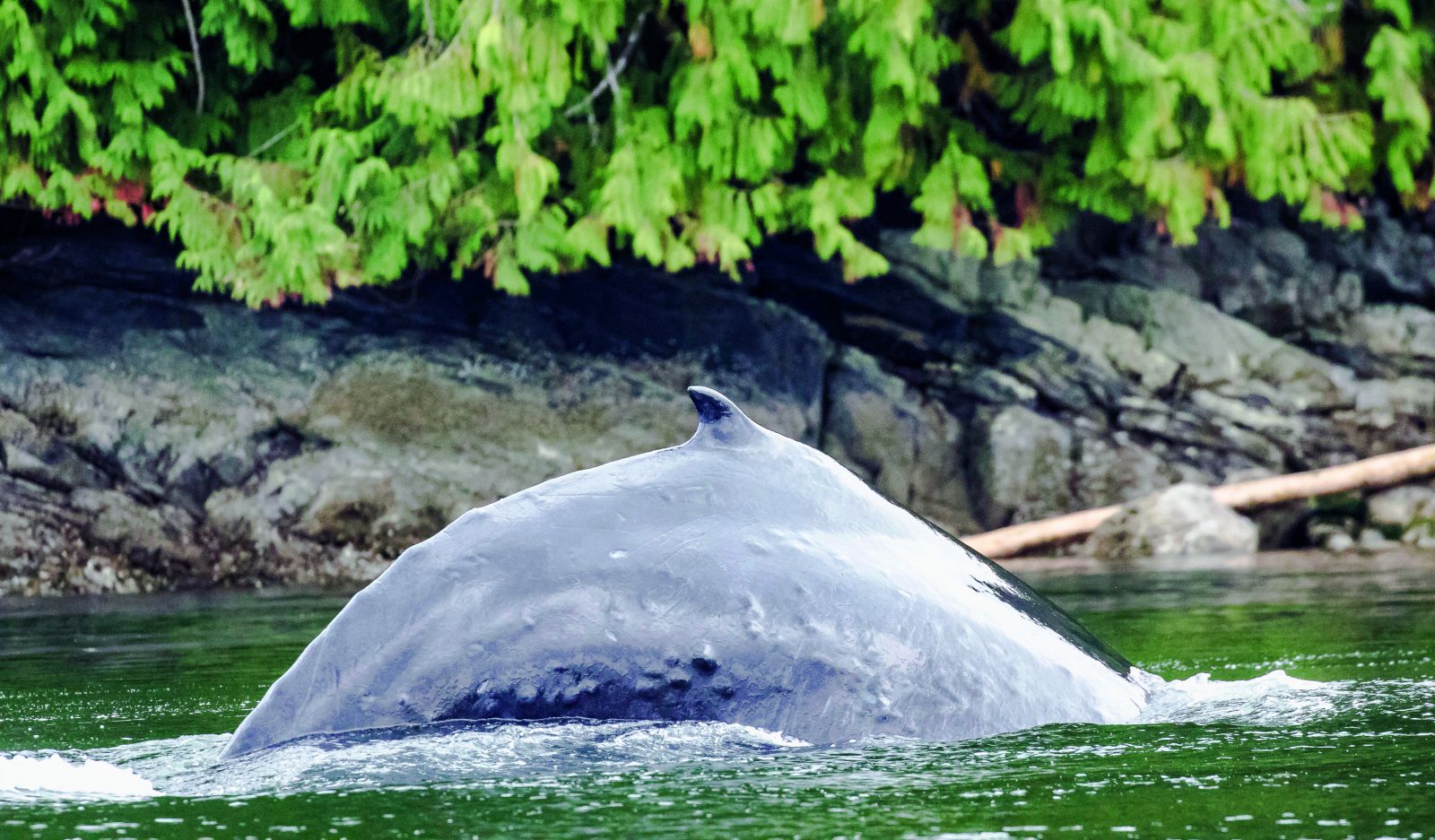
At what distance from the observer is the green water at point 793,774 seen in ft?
9.50

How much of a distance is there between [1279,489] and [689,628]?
9720 millimetres

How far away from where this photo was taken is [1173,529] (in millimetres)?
12344

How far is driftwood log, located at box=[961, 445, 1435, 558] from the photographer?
12461 mm

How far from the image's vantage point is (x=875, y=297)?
14.5 m

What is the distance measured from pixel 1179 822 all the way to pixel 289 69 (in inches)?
455

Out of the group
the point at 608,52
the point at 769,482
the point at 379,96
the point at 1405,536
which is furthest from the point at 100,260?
the point at 769,482

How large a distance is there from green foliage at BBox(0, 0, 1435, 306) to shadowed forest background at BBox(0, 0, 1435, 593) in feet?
0.11

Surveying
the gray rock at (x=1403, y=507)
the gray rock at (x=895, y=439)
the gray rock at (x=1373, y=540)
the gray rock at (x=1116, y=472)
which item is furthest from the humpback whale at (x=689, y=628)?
the gray rock at (x=1116, y=472)

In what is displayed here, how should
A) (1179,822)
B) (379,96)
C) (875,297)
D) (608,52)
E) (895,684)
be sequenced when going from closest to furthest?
(1179,822)
(895,684)
(379,96)
(608,52)
(875,297)

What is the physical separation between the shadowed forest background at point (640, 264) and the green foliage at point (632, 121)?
0.11 ft

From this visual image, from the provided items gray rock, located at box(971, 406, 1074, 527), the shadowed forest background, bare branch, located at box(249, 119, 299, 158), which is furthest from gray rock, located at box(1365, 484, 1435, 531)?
bare branch, located at box(249, 119, 299, 158)

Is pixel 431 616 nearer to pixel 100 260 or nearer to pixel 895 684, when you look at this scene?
pixel 895 684

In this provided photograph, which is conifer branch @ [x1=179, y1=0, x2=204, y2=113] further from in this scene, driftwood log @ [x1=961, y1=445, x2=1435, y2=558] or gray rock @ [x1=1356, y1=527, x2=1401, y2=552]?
gray rock @ [x1=1356, y1=527, x2=1401, y2=552]

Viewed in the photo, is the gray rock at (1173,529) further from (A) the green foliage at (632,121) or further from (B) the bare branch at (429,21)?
(B) the bare branch at (429,21)
